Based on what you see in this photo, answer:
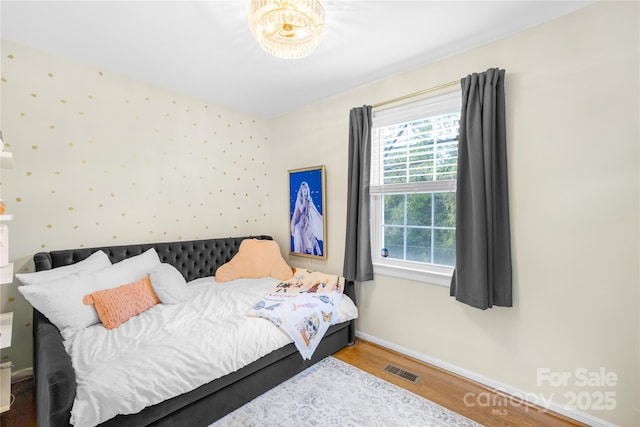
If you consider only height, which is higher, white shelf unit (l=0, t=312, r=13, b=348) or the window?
the window

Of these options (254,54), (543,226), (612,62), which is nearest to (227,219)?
(254,54)

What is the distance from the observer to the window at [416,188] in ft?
7.77

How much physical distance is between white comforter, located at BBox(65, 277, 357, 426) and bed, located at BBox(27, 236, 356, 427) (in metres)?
0.07

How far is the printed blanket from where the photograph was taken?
6.98 feet

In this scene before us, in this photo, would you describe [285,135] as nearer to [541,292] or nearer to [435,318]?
[435,318]

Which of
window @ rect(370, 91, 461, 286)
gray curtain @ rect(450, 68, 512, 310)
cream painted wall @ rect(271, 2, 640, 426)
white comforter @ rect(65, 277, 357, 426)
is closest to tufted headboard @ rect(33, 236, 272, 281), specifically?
white comforter @ rect(65, 277, 357, 426)

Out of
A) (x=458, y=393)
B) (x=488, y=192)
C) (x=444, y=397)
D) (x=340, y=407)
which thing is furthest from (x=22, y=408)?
(x=488, y=192)

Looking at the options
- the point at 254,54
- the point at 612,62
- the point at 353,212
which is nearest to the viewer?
the point at 612,62

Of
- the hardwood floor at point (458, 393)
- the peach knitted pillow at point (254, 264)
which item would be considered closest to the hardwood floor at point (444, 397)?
the hardwood floor at point (458, 393)

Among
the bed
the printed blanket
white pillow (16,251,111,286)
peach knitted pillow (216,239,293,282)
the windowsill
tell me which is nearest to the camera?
the bed

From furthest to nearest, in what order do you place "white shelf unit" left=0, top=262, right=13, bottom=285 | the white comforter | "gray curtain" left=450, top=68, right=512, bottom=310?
"gray curtain" left=450, top=68, right=512, bottom=310
"white shelf unit" left=0, top=262, right=13, bottom=285
the white comforter

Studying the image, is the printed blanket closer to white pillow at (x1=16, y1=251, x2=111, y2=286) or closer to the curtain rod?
white pillow at (x1=16, y1=251, x2=111, y2=286)

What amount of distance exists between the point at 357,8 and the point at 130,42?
1704 millimetres

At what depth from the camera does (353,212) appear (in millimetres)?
2795
